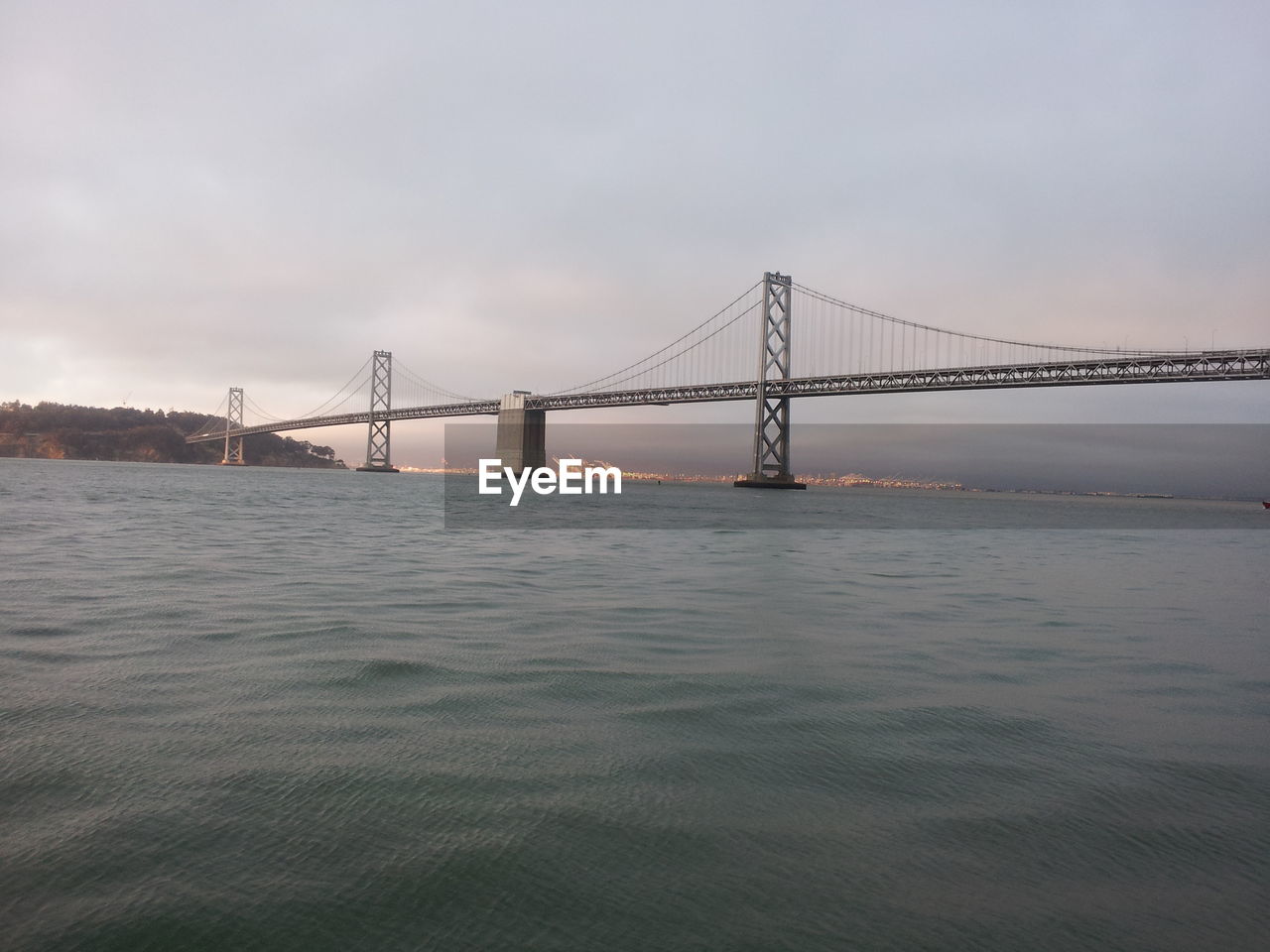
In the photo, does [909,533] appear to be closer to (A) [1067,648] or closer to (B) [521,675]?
(A) [1067,648]

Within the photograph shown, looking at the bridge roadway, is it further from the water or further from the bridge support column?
the water

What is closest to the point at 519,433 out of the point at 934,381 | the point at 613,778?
the point at 934,381

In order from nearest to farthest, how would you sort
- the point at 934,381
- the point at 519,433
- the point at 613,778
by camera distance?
1. the point at 613,778
2. the point at 934,381
3. the point at 519,433

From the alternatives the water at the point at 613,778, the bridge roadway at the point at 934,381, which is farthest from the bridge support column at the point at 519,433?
the water at the point at 613,778

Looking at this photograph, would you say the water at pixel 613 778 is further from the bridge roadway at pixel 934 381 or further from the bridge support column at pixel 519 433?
the bridge support column at pixel 519 433

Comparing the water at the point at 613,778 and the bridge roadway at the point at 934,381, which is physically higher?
the bridge roadway at the point at 934,381

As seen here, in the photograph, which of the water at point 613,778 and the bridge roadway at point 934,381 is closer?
the water at point 613,778

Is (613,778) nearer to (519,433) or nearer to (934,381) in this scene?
(934,381)
